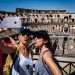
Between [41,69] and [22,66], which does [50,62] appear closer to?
[41,69]

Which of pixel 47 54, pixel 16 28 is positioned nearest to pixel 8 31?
pixel 16 28

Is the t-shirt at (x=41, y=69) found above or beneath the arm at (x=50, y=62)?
beneath

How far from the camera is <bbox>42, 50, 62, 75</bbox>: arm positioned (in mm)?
1686

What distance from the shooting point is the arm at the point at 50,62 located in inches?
66.4

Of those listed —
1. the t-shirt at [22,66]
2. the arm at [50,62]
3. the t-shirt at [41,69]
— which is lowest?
the t-shirt at [22,66]

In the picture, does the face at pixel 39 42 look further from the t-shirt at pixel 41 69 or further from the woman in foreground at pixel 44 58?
the t-shirt at pixel 41 69

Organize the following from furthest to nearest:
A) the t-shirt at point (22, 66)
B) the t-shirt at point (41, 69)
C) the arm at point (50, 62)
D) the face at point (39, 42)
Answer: the t-shirt at point (22, 66) → the face at point (39, 42) → the t-shirt at point (41, 69) → the arm at point (50, 62)

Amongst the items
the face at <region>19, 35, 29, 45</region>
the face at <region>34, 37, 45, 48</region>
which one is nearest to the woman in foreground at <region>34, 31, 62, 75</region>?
the face at <region>34, 37, 45, 48</region>

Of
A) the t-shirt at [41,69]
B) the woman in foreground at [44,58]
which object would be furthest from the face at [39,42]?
the t-shirt at [41,69]

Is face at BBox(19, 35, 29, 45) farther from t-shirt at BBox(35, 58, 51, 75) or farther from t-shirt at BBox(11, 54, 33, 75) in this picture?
t-shirt at BBox(35, 58, 51, 75)

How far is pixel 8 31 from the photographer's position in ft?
7.67

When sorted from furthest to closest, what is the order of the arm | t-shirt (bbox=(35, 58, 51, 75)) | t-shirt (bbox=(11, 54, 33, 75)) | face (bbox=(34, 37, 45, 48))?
t-shirt (bbox=(11, 54, 33, 75)) → face (bbox=(34, 37, 45, 48)) → t-shirt (bbox=(35, 58, 51, 75)) → the arm

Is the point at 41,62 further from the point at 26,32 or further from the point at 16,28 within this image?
the point at 16,28

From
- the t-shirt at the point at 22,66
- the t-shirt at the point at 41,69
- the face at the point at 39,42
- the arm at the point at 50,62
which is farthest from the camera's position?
the t-shirt at the point at 22,66
